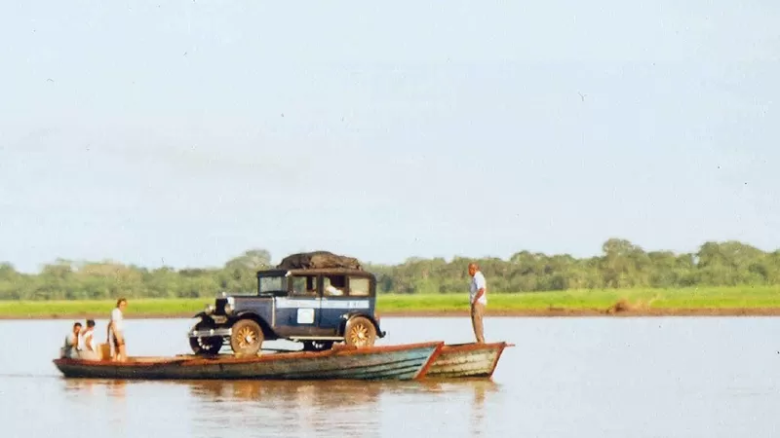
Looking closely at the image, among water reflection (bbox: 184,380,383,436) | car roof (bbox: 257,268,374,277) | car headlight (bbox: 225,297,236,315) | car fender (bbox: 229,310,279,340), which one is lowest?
water reflection (bbox: 184,380,383,436)

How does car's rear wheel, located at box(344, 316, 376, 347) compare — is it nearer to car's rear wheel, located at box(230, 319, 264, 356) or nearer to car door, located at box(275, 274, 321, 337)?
car door, located at box(275, 274, 321, 337)

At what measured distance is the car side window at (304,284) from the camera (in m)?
38.2

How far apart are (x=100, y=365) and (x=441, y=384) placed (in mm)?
7840


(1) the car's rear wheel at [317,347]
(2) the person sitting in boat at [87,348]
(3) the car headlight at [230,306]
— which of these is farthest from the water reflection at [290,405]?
(1) the car's rear wheel at [317,347]

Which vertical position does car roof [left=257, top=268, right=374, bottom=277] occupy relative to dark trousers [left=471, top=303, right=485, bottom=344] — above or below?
above

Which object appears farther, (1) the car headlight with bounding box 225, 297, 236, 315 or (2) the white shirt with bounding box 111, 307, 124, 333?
(1) the car headlight with bounding box 225, 297, 236, 315

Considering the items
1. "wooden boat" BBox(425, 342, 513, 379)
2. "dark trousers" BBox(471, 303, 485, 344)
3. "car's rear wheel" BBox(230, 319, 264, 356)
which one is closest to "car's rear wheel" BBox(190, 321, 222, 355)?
"car's rear wheel" BBox(230, 319, 264, 356)

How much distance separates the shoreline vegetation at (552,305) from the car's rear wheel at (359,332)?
2048 inches

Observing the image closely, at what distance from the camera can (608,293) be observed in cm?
11700

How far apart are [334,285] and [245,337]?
2273 mm

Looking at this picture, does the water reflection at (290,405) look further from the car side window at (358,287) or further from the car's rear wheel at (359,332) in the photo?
the car side window at (358,287)

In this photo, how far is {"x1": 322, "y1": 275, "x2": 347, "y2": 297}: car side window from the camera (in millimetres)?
38250

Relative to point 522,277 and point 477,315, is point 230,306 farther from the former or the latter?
point 522,277

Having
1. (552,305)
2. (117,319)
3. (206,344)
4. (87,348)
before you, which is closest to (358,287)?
(206,344)
